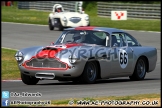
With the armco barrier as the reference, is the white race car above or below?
below

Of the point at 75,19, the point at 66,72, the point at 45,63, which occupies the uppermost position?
the point at 75,19

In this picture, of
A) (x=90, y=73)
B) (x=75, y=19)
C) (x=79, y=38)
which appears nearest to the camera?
(x=90, y=73)

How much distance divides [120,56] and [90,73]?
1.07 m

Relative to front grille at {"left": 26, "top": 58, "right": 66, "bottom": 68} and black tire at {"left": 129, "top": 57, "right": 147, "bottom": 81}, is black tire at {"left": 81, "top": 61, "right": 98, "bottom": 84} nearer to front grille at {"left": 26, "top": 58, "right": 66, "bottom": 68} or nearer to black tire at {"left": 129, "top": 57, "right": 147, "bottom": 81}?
front grille at {"left": 26, "top": 58, "right": 66, "bottom": 68}

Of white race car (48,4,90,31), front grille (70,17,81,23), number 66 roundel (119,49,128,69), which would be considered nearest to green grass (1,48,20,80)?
number 66 roundel (119,49,128,69)

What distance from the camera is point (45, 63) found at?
40.9 ft

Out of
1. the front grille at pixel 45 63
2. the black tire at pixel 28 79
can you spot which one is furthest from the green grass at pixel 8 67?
the front grille at pixel 45 63

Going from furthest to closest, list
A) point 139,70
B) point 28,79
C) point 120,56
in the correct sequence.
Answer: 1. point 139,70
2. point 120,56
3. point 28,79

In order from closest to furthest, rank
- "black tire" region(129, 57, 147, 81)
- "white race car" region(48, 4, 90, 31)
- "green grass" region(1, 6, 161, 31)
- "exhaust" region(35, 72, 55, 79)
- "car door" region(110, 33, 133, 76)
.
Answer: "exhaust" region(35, 72, 55, 79), "car door" region(110, 33, 133, 76), "black tire" region(129, 57, 147, 81), "white race car" region(48, 4, 90, 31), "green grass" region(1, 6, 161, 31)

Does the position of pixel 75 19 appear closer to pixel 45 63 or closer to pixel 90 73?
pixel 90 73

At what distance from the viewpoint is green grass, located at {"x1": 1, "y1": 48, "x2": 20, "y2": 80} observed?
15.4 metres

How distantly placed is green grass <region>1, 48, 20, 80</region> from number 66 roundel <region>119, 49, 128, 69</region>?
3053 millimetres

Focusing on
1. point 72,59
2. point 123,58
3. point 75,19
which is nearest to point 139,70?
point 123,58

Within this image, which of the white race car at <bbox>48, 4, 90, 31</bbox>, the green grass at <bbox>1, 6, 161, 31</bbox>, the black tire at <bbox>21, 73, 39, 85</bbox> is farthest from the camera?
the green grass at <bbox>1, 6, 161, 31</bbox>
